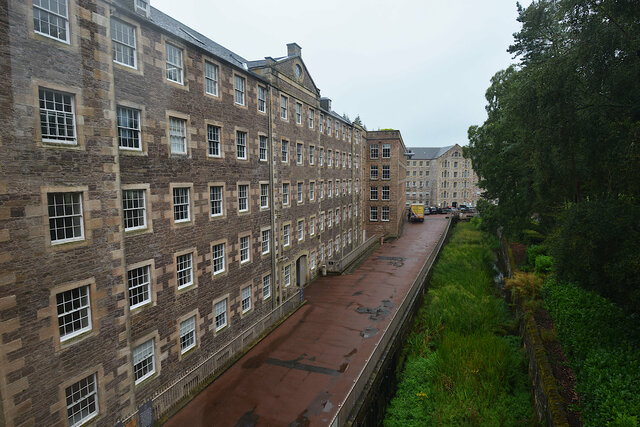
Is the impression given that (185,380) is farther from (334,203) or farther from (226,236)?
(334,203)

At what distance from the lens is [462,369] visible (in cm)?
1561

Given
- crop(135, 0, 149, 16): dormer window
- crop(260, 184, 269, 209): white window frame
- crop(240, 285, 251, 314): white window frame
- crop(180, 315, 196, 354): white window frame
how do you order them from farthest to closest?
crop(260, 184, 269, 209): white window frame, crop(240, 285, 251, 314): white window frame, crop(180, 315, 196, 354): white window frame, crop(135, 0, 149, 16): dormer window

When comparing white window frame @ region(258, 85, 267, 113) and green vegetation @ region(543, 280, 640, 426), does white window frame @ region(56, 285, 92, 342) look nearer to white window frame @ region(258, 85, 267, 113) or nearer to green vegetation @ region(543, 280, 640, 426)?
white window frame @ region(258, 85, 267, 113)

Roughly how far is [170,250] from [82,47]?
7.14 m

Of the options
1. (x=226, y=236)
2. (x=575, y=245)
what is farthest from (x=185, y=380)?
(x=575, y=245)

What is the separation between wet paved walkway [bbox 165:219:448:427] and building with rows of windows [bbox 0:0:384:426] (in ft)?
3.61

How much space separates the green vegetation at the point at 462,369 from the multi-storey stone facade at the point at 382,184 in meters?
25.0

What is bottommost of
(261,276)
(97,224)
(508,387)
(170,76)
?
(508,387)

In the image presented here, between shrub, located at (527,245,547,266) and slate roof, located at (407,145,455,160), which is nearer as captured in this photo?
shrub, located at (527,245,547,266)

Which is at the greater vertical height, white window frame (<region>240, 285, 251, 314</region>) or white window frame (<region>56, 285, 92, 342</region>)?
white window frame (<region>56, 285, 92, 342</region>)

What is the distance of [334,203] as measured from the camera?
34281mm

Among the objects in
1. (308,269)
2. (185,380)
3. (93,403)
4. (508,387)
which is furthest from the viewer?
(308,269)

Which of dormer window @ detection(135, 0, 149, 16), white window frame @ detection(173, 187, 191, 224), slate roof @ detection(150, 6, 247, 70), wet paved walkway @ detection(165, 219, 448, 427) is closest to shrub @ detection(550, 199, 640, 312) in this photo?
wet paved walkway @ detection(165, 219, 448, 427)

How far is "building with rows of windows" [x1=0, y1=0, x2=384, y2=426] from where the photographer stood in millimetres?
8953
